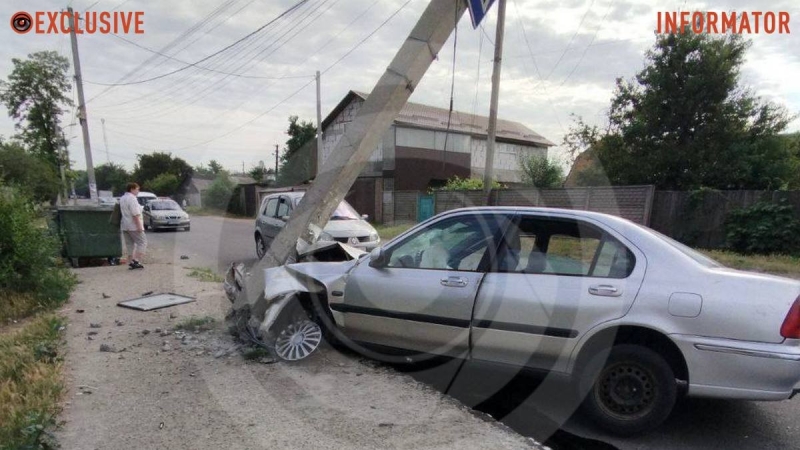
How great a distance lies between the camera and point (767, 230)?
34.1ft

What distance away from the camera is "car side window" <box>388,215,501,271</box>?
356 cm

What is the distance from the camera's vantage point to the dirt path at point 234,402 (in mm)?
2678

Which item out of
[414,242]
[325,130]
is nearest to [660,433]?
[414,242]

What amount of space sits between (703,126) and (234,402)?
59.5 ft

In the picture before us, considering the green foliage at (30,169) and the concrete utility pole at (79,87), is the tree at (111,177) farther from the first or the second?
the concrete utility pole at (79,87)

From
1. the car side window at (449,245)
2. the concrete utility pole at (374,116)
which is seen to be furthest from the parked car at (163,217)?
the car side window at (449,245)

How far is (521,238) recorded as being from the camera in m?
3.56

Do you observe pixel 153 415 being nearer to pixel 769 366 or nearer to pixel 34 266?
pixel 769 366

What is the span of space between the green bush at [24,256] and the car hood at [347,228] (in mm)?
4259

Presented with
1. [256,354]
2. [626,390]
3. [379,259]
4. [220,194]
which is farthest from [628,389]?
[220,194]

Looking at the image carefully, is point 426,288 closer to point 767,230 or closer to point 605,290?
point 605,290

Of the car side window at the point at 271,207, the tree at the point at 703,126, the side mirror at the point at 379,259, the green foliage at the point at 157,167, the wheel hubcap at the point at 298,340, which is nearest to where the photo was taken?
the side mirror at the point at 379,259

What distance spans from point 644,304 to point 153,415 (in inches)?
133

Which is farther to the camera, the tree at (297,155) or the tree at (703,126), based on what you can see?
the tree at (297,155)
